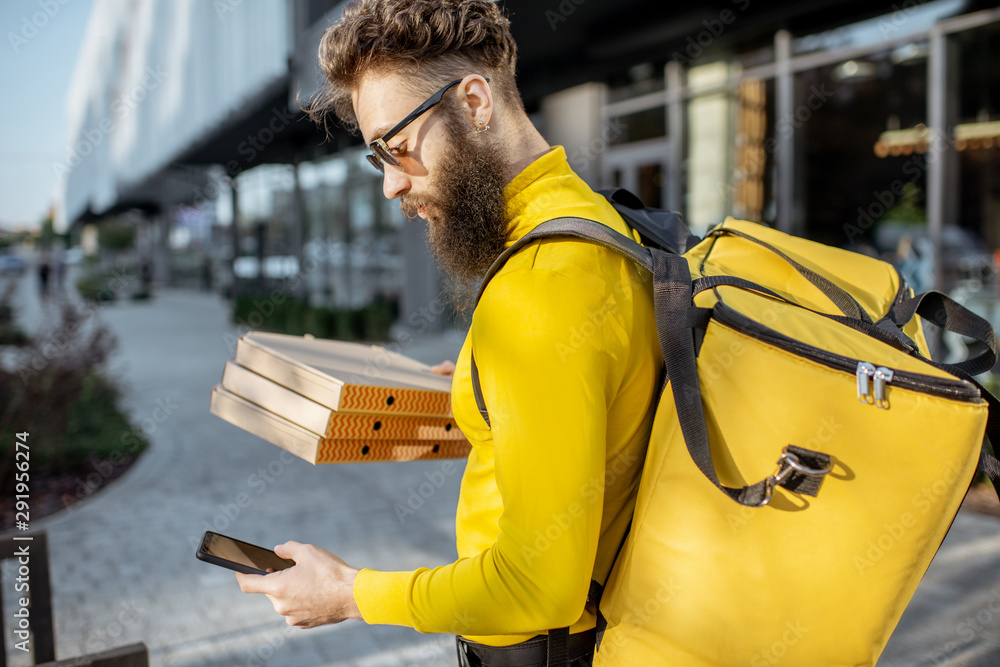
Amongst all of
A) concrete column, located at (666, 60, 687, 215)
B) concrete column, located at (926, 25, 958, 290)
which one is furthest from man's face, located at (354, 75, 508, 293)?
concrete column, located at (666, 60, 687, 215)

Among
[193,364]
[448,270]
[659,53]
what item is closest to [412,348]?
[193,364]

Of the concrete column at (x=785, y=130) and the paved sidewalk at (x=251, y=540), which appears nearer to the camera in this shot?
the paved sidewalk at (x=251, y=540)

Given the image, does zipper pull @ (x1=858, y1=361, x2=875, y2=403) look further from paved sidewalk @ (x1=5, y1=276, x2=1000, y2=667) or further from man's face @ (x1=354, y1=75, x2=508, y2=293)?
man's face @ (x1=354, y1=75, x2=508, y2=293)

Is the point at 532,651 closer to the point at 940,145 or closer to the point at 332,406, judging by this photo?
the point at 332,406

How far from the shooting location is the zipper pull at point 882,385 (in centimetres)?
90

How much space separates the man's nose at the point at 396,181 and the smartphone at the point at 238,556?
2.15 feet

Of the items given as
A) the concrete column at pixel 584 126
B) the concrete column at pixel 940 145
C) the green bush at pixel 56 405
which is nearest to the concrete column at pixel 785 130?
the concrete column at pixel 940 145

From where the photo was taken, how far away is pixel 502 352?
3.19 feet

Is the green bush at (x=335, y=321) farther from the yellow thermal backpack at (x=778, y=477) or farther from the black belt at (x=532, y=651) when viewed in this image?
the yellow thermal backpack at (x=778, y=477)

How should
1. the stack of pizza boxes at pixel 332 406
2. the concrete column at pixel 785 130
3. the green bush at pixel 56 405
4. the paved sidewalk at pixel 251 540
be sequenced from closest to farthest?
the stack of pizza boxes at pixel 332 406
the paved sidewalk at pixel 251 540
the green bush at pixel 56 405
the concrete column at pixel 785 130

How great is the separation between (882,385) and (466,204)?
2.21 ft

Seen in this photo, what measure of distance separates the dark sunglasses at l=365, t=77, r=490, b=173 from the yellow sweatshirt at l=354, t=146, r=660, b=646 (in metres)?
0.32

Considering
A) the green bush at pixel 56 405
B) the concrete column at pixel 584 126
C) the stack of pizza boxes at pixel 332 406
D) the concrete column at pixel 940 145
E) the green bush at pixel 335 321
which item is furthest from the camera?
the green bush at pixel 335 321

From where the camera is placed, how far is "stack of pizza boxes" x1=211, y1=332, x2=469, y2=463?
1469 mm
